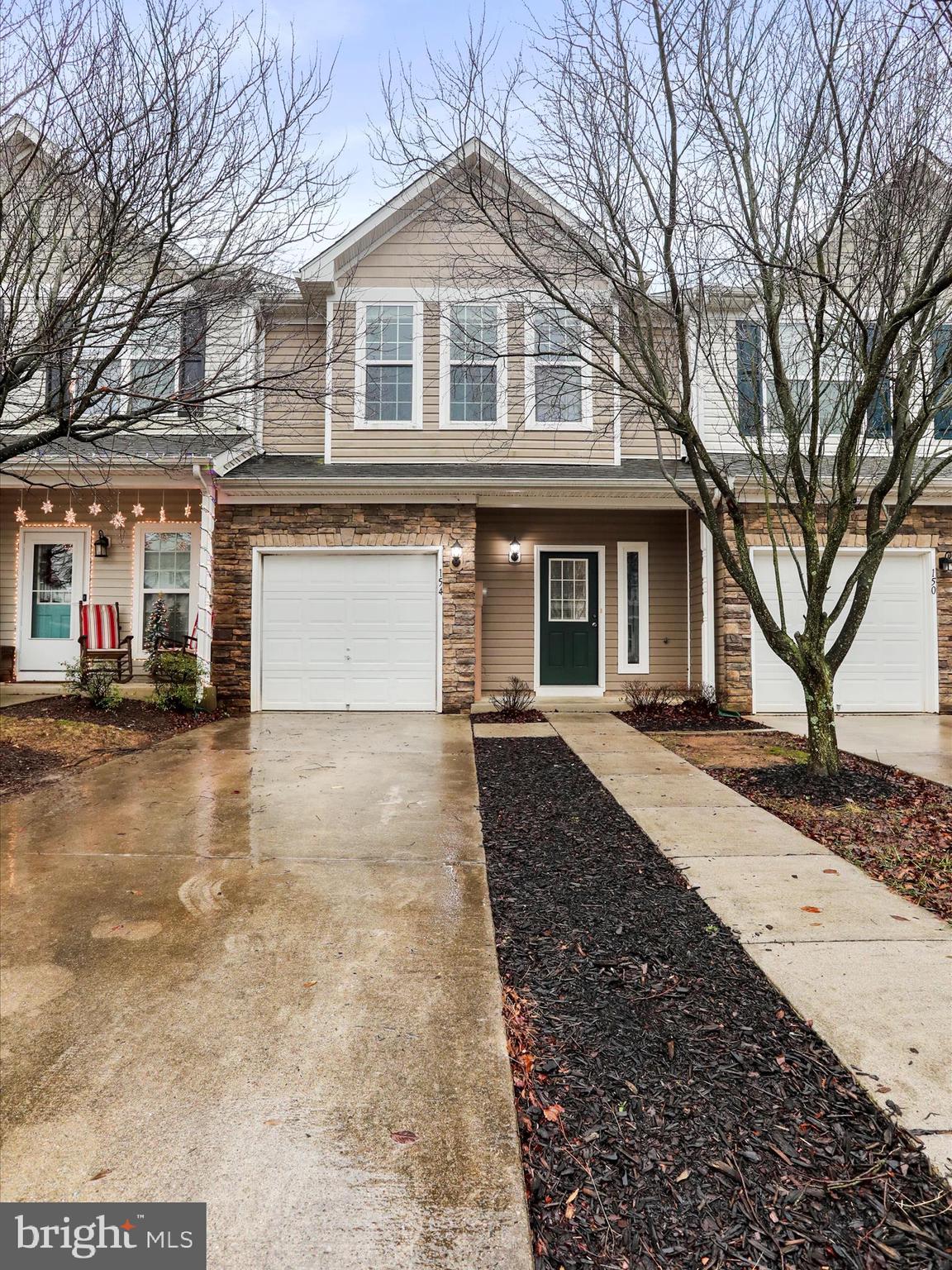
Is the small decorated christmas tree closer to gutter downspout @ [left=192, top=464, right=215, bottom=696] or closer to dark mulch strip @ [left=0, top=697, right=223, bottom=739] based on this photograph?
gutter downspout @ [left=192, top=464, right=215, bottom=696]

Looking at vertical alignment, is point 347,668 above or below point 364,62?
below

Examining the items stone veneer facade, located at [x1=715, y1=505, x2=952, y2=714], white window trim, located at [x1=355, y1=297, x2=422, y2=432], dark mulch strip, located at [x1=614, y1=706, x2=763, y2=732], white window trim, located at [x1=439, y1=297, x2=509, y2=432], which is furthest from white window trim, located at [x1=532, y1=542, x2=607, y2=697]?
white window trim, located at [x1=355, y1=297, x2=422, y2=432]

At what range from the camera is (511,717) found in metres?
8.49

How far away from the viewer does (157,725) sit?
7.67 m

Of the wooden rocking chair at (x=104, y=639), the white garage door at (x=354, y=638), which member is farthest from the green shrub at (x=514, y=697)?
the wooden rocking chair at (x=104, y=639)

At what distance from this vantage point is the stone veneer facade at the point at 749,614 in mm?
9023

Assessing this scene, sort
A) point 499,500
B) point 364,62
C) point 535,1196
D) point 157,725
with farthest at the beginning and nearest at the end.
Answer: point 499,500 → point 157,725 → point 364,62 → point 535,1196

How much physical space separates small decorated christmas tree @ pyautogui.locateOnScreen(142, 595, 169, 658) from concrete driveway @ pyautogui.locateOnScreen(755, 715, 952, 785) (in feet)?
27.8

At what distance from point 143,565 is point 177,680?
8.21 ft

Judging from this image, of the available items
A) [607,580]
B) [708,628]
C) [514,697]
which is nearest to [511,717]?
[514,697]

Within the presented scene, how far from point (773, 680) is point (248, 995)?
8521mm

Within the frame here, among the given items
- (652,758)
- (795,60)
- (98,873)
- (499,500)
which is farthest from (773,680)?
(98,873)

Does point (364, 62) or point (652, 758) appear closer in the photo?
point (364, 62)

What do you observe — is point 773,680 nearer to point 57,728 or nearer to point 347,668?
point 347,668
